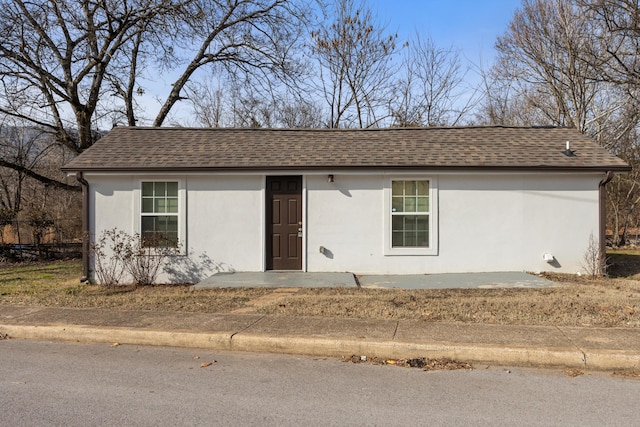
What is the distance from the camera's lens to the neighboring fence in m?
16.1

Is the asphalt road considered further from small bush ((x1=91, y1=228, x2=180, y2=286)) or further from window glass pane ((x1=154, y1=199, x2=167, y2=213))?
window glass pane ((x1=154, y1=199, x2=167, y2=213))

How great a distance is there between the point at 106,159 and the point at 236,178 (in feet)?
9.88

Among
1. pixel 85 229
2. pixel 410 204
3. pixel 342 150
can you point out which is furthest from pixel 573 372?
pixel 85 229

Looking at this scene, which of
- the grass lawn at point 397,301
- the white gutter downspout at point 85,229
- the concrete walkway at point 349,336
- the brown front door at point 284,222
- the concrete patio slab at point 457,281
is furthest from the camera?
the brown front door at point 284,222

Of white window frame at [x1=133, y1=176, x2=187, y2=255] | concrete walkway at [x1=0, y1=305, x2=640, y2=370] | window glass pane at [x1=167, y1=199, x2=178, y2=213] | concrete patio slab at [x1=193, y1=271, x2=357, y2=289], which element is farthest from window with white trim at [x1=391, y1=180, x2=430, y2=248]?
window glass pane at [x1=167, y1=199, x2=178, y2=213]

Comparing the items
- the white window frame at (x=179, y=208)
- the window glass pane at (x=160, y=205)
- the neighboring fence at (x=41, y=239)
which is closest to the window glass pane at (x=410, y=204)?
the white window frame at (x=179, y=208)

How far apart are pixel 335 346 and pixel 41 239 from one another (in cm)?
1453

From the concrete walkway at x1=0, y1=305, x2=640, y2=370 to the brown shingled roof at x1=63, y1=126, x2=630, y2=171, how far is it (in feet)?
15.1

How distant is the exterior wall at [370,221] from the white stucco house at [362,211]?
0.9 inches

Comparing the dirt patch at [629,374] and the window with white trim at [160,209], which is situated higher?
the window with white trim at [160,209]

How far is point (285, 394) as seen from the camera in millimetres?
4500

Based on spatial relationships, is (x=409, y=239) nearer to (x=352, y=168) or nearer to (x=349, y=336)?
(x=352, y=168)

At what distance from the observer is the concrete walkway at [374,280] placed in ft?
31.3

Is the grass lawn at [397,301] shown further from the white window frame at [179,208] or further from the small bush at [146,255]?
the white window frame at [179,208]
